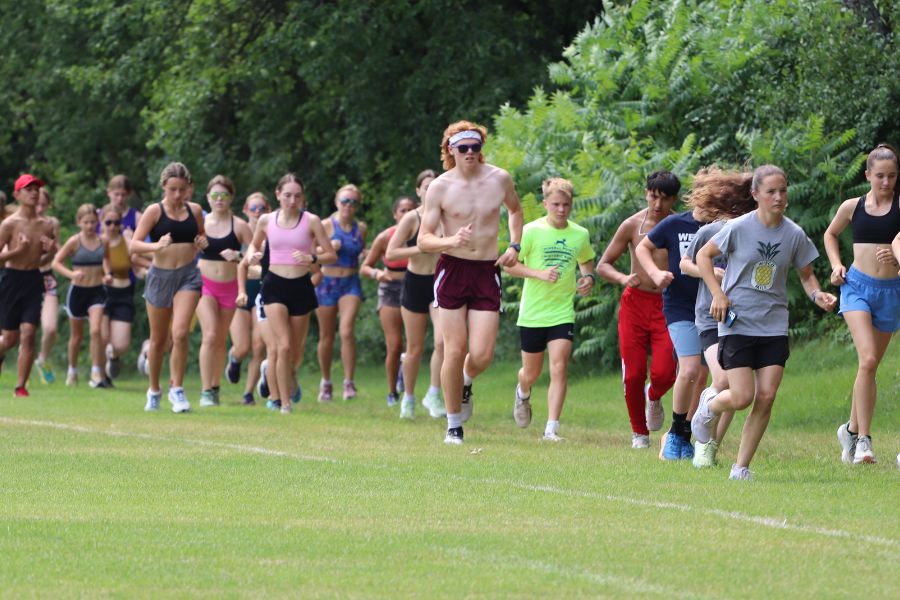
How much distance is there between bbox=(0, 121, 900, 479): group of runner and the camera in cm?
1028

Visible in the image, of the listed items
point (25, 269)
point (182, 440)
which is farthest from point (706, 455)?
point (25, 269)

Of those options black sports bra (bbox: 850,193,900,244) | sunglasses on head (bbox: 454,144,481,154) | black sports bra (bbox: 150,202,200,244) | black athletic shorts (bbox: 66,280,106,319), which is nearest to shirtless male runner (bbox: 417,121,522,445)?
sunglasses on head (bbox: 454,144,481,154)

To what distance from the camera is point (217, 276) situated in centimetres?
1792

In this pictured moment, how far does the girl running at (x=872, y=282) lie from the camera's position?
1150cm

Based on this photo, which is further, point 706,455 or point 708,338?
point 708,338

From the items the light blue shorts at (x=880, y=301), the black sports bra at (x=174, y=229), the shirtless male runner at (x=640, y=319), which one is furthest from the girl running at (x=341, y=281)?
the light blue shorts at (x=880, y=301)

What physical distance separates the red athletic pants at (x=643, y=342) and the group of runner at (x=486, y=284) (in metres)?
0.01

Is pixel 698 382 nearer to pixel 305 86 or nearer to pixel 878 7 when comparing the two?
pixel 878 7

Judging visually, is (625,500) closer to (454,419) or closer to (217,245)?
(454,419)

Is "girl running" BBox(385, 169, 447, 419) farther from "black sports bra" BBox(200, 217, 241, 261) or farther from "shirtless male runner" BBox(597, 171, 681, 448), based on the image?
"shirtless male runner" BBox(597, 171, 681, 448)

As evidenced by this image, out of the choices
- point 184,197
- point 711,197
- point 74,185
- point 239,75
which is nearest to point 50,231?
point 184,197

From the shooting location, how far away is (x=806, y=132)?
18.4 meters

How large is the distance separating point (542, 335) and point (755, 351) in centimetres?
386

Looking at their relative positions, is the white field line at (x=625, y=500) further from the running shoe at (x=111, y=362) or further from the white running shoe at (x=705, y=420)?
the running shoe at (x=111, y=362)
